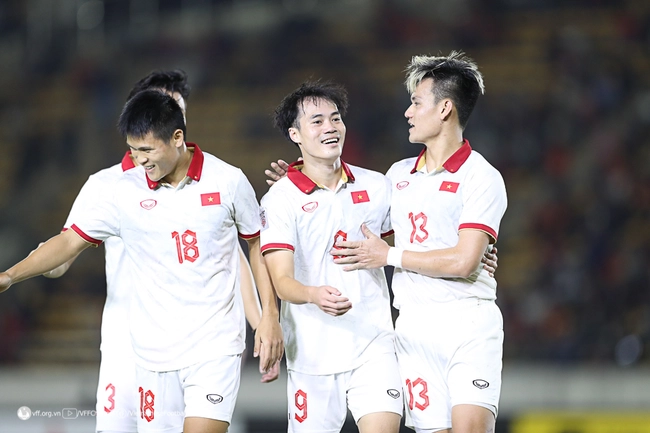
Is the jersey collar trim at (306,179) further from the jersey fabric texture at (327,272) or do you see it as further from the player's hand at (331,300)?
the player's hand at (331,300)

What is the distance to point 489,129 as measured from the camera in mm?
11602

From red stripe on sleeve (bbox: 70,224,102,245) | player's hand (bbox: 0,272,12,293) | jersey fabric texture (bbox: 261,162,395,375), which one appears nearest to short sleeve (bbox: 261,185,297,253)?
jersey fabric texture (bbox: 261,162,395,375)

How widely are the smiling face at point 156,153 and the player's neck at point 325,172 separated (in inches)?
27.4

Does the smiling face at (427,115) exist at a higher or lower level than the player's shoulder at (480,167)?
higher

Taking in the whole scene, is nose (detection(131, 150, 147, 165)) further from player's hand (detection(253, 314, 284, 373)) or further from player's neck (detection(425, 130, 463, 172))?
player's neck (detection(425, 130, 463, 172))

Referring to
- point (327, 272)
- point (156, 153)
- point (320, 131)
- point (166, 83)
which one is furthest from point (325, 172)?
point (166, 83)

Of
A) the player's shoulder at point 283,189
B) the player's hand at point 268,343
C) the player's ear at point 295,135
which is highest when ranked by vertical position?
the player's ear at point 295,135

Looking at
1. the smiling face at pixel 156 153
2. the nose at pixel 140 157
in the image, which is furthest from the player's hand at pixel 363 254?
the nose at pixel 140 157

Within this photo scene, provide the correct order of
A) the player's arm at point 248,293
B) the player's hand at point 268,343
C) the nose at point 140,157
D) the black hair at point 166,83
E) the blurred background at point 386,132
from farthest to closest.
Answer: the blurred background at point 386,132, the black hair at point 166,83, the player's arm at point 248,293, the nose at point 140,157, the player's hand at point 268,343

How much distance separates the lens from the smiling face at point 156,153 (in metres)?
4.25

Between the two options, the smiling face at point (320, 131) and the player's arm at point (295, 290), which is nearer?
the player's arm at point (295, 290)

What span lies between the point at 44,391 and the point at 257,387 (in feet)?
6.63

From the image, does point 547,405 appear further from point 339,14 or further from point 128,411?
point 339,14

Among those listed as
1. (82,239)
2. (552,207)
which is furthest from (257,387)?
(552,207)
